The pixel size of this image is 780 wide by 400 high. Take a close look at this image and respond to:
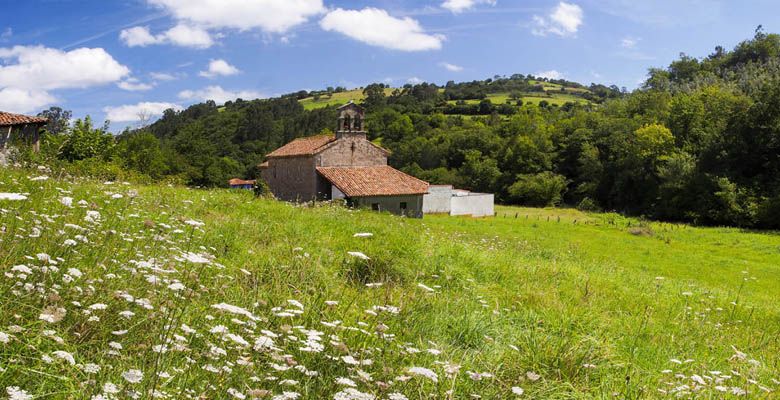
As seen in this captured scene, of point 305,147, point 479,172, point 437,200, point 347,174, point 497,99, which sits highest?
point 497,99

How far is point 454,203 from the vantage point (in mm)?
49438

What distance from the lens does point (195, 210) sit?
35.3 feet

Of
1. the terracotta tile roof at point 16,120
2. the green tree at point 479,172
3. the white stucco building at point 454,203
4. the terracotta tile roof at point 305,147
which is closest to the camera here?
the terracotta tile roof at point 16,120

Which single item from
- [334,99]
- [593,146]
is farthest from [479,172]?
[334,99]

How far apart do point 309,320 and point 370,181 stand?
106 feet

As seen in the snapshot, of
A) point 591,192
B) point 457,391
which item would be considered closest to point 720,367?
point 457,391

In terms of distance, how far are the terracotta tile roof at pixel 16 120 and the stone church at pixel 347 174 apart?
16.3m

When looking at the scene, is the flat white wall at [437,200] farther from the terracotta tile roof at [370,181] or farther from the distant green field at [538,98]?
the distant green field at [538,98]

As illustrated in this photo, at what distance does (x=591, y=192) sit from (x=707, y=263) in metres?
45.5

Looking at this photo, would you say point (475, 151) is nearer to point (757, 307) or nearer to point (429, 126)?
point (429, 126)

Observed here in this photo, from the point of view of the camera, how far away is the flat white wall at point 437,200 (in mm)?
47125

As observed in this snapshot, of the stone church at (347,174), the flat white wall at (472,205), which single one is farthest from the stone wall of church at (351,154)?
the flat white wall at (472,205)

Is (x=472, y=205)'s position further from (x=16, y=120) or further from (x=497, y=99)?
(x=497, y=99)

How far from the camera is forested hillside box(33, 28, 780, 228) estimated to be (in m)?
48.2
